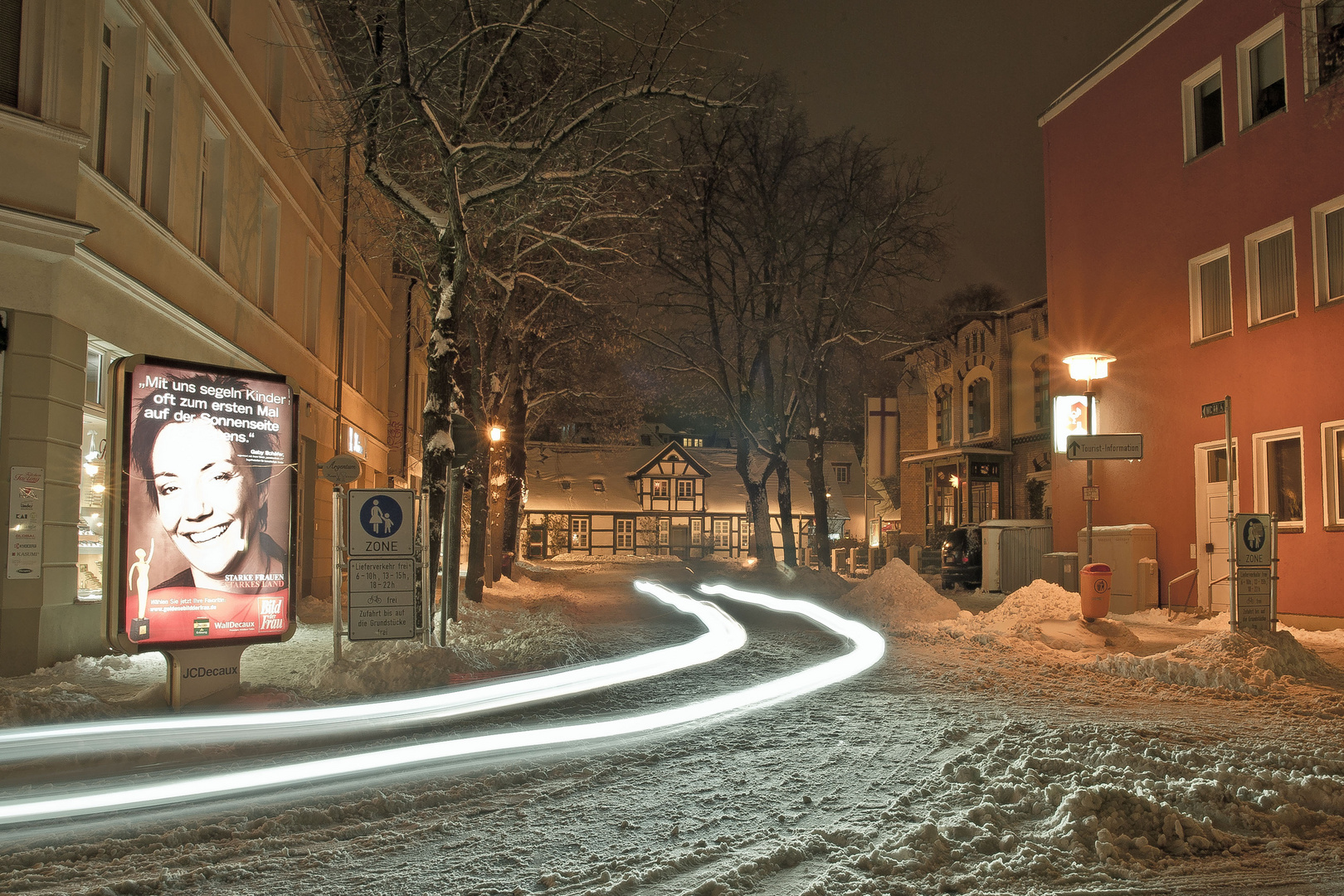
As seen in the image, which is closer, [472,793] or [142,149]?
[472,793]

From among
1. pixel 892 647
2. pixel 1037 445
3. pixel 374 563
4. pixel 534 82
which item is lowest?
pixel 892 647


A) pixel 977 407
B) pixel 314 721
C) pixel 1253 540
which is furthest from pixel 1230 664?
pixel 977 407

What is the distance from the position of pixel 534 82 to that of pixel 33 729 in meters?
12.8

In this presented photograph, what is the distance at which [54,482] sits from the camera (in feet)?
34.6

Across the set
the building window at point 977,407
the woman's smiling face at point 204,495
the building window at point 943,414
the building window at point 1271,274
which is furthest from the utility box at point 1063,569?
the building window at point 943,414

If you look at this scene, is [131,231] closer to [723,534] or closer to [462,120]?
[462,120]

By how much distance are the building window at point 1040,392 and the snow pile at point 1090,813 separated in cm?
3301

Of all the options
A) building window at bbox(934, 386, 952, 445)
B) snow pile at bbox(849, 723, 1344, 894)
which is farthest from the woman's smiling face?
building window at bbox(934, 386, 952, 445)

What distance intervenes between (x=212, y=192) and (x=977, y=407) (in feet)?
112

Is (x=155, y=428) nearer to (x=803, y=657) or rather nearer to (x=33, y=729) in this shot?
(x=33, y=729)

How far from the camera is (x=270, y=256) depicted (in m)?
19.0

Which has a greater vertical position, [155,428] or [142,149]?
[142,149]

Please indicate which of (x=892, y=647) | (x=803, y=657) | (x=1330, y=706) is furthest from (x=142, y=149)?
(x=1330, y=706)

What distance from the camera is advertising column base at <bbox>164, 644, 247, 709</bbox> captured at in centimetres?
882
